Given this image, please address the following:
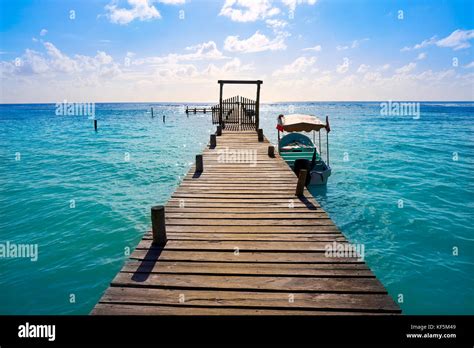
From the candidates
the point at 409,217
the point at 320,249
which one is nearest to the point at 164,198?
the point at 320,249

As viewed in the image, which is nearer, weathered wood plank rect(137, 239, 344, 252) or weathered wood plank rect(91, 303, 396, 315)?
weathered wood plank rect(91, 303, 396, 315)

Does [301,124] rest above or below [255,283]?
above

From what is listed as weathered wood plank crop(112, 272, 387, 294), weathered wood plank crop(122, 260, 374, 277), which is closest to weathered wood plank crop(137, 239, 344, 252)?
weathered wood plank crop(122, 260, 374, 277)

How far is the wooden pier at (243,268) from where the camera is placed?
364 centimetres

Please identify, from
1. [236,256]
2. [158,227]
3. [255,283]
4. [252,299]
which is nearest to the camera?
[252,299]

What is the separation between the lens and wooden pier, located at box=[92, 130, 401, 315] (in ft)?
11.9

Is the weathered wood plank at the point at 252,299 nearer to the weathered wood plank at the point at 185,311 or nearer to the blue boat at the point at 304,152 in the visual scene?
the weathered wood plank at the point at 185,311

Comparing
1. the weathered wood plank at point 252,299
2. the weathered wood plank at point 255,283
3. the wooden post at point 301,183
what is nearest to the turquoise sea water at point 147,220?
the wooden post at point 301,183

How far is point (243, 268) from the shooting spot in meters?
4.46

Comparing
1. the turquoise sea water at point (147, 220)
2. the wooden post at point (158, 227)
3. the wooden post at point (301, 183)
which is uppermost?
the wooden post at point (301, 183)

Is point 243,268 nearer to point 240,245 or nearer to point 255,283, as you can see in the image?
point 255,283

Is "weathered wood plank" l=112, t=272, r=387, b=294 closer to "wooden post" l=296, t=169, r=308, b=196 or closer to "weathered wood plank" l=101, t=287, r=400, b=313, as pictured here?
"weathered wood plank" l=101, t=287, r=400, b=313

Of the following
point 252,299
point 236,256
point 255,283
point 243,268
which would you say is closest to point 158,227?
point 236,256

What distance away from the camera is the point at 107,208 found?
40.9 ft
